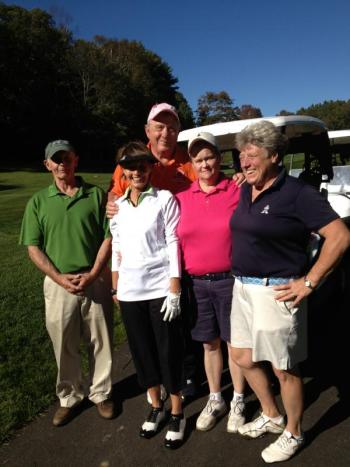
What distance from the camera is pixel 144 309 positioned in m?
2.76

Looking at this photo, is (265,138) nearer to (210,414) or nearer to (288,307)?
(288,307)

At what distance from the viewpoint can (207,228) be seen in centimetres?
261

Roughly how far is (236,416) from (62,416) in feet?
4.21

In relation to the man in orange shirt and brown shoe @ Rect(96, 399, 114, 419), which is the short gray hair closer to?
the man in orange shirt

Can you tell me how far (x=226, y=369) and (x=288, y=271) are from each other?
177 centimetres

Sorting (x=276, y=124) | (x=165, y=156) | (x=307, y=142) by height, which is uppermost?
(x=276, y=124)

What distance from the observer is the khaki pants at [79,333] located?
9.92 ft

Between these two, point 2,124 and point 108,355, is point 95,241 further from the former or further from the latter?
point 2,124

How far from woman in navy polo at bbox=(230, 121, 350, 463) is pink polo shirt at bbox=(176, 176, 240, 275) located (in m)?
0.14

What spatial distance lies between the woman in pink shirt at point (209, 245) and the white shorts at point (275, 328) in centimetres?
32

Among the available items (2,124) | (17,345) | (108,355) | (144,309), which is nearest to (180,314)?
(144,309)

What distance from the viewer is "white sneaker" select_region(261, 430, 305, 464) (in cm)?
246

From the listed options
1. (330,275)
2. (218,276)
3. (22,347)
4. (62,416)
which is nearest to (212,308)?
(218,276)

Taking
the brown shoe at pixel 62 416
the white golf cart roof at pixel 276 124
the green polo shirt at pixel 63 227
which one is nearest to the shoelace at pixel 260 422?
the brown shoe at pixel 62 416
